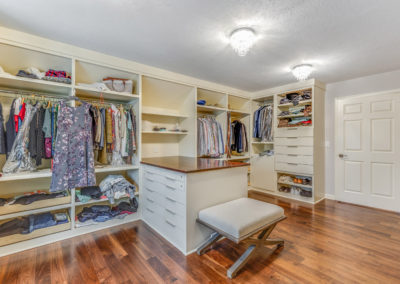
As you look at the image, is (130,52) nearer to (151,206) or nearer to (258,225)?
(151,206)

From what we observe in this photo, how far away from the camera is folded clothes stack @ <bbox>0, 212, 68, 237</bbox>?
1.95 m

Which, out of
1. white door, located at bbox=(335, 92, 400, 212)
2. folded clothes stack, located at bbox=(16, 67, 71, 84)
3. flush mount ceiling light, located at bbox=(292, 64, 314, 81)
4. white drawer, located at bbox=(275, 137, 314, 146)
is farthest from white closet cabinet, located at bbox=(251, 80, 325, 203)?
folded clothes stack, located at bbox=(16, 67, 71, 84)

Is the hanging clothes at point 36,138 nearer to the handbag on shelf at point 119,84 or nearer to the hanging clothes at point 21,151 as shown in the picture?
the hanging clothes at point 21,151

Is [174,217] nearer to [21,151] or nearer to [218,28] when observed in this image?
[21,151]

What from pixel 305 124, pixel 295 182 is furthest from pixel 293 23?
pixel 295 182

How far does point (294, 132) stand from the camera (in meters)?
3.56

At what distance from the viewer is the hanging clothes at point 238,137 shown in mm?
4051

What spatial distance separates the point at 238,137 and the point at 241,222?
266 cm

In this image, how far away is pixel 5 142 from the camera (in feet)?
6.22

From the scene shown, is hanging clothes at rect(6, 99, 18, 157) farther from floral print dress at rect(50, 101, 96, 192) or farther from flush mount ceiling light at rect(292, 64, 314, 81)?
flush mount ceiling light at rect(292, 64, 314, 81)

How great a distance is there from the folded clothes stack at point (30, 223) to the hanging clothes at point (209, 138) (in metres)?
2.16

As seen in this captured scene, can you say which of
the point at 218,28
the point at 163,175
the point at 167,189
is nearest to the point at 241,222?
the point at 167,189

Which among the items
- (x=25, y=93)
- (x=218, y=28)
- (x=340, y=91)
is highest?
Answer: (x=218, y=28)

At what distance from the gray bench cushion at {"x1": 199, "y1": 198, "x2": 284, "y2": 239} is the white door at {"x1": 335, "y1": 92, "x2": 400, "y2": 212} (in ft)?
8.00
